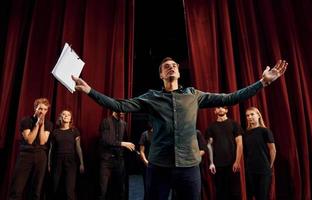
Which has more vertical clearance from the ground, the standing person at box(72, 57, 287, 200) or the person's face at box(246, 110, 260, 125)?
the person's face at box(246, 110, 260, 125)

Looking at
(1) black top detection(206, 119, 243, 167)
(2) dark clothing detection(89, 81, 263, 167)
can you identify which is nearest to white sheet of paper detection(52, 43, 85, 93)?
(2) dark clothing detection(89, 81, 263, 167)

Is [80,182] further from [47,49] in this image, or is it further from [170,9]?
[170,9]

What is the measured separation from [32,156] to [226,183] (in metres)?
2.02

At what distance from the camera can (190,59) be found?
145 inches

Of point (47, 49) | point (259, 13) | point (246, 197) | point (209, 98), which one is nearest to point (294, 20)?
point (259, 13)

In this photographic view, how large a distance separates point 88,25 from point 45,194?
2121mm

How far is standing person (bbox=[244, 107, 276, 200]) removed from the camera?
9.03 ft

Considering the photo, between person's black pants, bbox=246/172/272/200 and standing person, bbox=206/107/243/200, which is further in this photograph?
standing person, bbox=206/107/243/200

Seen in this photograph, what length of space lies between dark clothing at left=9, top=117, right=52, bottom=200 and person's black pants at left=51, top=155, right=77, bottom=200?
144 mm

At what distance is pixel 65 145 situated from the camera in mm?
3117

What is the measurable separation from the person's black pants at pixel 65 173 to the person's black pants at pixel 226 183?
1539 millimetres

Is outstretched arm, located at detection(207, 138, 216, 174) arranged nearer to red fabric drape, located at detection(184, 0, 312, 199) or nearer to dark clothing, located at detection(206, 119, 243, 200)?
dark clothing, located at detection(206, 119, 243, 200)

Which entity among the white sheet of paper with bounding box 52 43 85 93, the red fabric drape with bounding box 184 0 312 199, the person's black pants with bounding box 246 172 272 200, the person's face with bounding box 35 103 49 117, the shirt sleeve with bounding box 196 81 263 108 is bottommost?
the person's black pants with bounding box 246 172 272 200

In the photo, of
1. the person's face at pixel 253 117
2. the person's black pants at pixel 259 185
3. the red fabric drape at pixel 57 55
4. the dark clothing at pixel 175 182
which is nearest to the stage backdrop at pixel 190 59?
the red fabric drape at pixel 57 55
